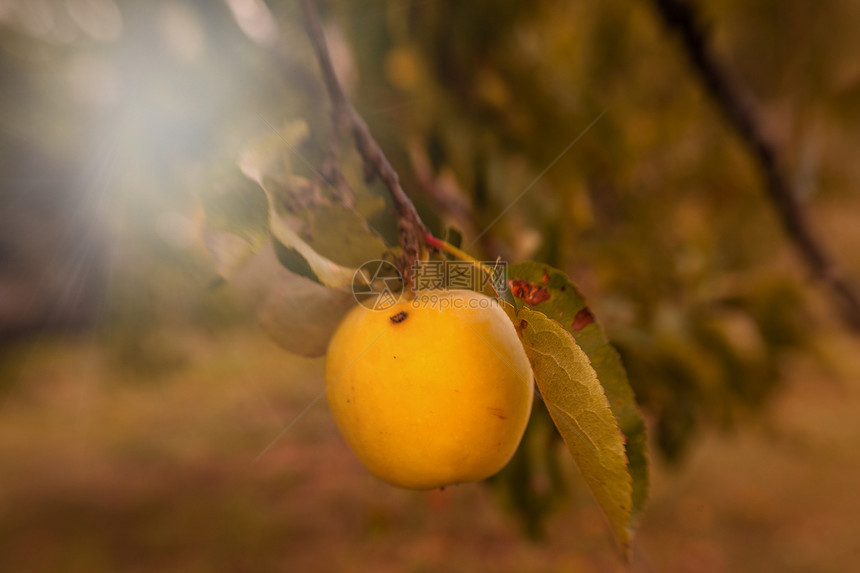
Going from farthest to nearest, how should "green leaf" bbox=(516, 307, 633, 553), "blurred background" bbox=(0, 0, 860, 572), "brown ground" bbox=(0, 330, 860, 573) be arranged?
"brown ground" bbox=(0, 330, 860, 573) < "blurred background" bbox=(0, 0, 860, 572) < "green leaf" bbox=(516, 307, 633, 553)

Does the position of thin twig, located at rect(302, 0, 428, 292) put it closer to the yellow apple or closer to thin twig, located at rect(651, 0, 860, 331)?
the yellow apple

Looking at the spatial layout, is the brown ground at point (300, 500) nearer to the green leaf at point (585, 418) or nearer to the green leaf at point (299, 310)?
the green leaf at point (299, 310)

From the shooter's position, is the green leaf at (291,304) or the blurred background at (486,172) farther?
the blurred background at (486,172)

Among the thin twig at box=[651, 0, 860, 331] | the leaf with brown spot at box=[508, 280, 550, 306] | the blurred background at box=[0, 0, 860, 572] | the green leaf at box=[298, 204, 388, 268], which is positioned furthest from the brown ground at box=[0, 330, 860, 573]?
the leaf with brown spot at box=[508, 280, 550, 306]

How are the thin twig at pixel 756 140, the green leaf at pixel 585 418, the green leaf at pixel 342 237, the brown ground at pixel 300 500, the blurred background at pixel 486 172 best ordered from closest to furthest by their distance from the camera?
the green leaf at pixel 585 418 → the green leaf at pixel 342 237 → the blurred background at pixel 486 172 → the thin twig at pixel 756 140 → the brown ground at pixel 300 500

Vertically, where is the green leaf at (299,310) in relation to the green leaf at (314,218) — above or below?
below

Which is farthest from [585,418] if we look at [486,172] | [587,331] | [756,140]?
[756,140]

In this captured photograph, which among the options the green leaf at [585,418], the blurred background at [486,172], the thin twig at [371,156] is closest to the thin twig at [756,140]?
the blurred background at [486,172]

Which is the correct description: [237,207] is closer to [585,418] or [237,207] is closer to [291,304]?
[291,304]
